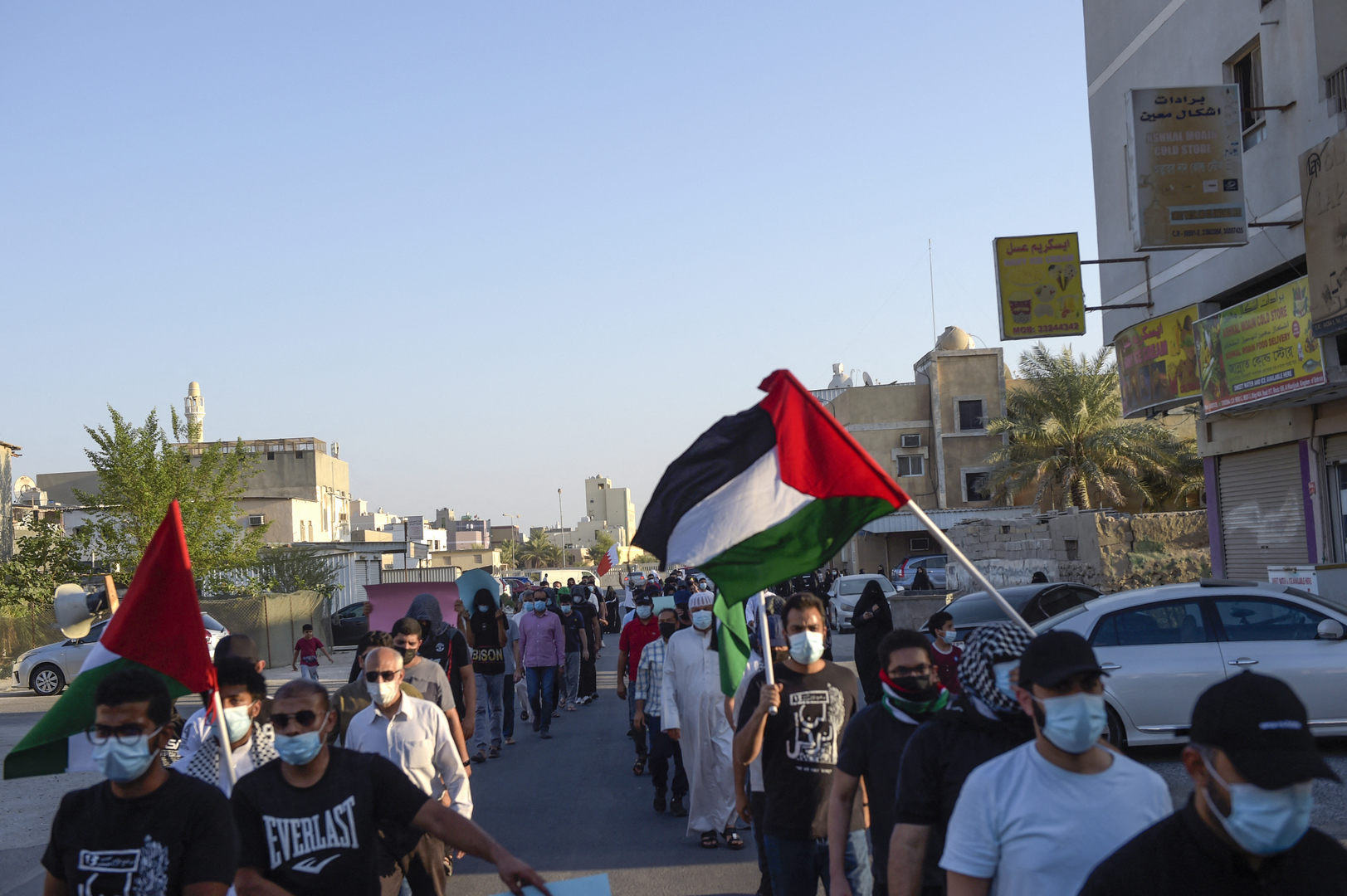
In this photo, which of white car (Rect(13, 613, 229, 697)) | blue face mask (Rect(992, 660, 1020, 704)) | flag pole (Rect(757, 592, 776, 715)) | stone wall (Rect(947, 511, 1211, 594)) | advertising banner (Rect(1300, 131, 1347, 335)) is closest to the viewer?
blue face mask (Rect(992, 660, 1020, 704))

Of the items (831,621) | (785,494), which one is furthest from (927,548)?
(785,494)

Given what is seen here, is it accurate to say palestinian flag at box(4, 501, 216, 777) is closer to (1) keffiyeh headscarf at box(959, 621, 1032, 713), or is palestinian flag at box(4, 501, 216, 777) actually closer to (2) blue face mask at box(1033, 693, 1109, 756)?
(1) keffiyeh headscarf at box(959, 621, 1032, 713)

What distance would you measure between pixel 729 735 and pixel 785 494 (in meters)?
3.54

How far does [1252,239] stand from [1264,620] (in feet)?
33.1

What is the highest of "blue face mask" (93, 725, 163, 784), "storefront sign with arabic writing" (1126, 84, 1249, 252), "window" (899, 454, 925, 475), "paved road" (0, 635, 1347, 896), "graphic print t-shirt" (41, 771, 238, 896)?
"storefront sign with arabic writing" (1126, 84, 1249, 252)

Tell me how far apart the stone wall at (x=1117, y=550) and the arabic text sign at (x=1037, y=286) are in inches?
246

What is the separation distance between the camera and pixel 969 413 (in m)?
55.4

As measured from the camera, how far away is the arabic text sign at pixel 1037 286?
20250mm

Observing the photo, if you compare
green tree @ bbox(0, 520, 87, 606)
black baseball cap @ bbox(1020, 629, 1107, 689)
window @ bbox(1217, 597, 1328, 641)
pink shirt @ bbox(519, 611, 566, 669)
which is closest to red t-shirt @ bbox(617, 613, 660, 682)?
pink shirt @ bbox(519, 611, 566, 669)

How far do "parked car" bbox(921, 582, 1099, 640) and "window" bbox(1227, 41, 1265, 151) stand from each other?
8.48m

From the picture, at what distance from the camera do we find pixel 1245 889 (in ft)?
6.93

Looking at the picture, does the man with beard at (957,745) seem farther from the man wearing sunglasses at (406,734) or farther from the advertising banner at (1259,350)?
the advertising banner at (1259,350)

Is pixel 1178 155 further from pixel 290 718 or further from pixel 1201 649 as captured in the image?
pixel 290 718

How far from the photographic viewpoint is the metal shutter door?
61.0ft
